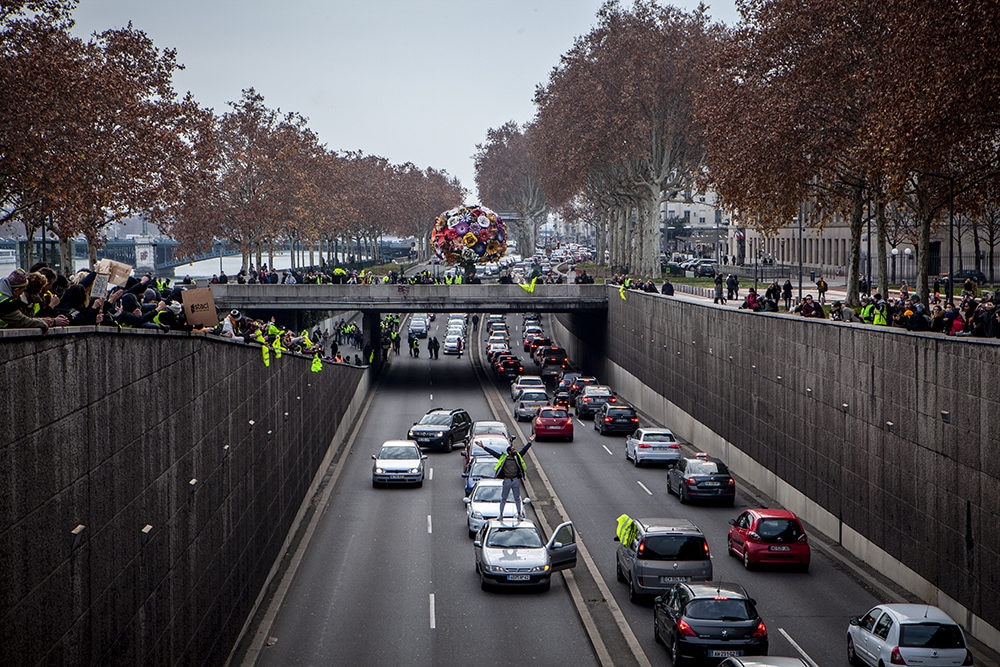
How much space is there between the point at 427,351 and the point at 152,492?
8442cm

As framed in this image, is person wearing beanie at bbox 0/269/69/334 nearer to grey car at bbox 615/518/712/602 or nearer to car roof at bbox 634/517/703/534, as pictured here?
grey car at bbox 615/518/712/602

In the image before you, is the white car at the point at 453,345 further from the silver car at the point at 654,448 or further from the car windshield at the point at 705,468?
the car windshield at the point at 705,468

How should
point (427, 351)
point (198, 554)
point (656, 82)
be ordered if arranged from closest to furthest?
point (198, 554)
point (656, 82)
point (427, 351)

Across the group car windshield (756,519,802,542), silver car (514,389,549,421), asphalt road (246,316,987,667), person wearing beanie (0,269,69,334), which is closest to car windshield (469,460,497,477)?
asphalt road (246,316,987,667)

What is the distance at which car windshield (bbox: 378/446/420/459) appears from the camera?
41656 millimetres

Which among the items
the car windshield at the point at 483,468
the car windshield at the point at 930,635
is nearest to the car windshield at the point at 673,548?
the car windshield at the point at 930,635

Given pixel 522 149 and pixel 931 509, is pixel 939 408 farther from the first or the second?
pixel 522 149

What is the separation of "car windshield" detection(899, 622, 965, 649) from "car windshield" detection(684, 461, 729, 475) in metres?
16.9

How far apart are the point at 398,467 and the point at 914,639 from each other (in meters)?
23.3

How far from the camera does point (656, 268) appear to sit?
90.2m

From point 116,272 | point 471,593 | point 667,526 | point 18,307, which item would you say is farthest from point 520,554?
point 18,307

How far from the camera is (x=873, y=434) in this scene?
28.6m

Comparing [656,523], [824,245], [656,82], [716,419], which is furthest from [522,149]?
[656,523]

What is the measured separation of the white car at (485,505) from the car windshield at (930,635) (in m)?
13.1
